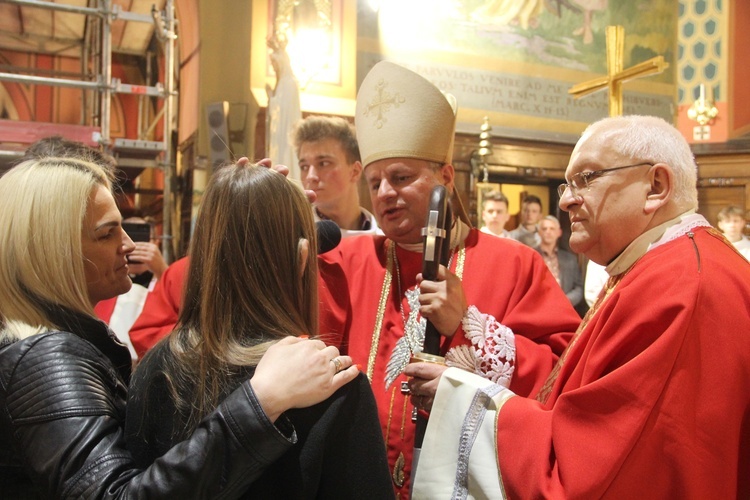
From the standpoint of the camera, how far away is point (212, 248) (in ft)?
4.23

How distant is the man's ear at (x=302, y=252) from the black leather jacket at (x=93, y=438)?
26 centimetres

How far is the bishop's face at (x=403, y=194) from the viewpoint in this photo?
2314 mm

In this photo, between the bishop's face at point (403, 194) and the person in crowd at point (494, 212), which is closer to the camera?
the bishop's face at point (403, 194)

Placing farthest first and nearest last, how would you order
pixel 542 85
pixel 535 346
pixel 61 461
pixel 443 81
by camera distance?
pixel 542 85
pixel 443 81
pixel 535 346
pixel 61 461

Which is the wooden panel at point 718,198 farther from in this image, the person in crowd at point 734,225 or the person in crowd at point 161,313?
the person in crowd at point 161,313

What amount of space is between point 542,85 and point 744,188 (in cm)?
271

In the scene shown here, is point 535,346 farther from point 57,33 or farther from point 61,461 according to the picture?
point 57,33

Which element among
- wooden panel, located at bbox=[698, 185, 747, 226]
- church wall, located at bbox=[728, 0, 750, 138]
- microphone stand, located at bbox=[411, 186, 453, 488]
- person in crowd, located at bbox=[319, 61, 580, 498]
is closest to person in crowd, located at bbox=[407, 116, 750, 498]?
microphone stand, located at bbox=[411, 186, 453, 488]

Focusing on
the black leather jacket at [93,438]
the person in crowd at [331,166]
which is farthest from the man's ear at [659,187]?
the person in crowd at [331,166]

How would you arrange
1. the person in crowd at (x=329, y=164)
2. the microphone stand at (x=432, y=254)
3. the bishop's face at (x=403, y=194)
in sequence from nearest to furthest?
1. the microphone stand at (x=432, y=254)
2. the bishop's face at (x=403, y=194)
3. the person in crowd at (x=329, y=164)

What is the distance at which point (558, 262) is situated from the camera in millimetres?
6117

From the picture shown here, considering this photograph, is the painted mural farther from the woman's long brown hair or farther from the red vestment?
the woman's long brown hair

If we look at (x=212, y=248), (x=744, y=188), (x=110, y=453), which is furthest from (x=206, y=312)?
(x=744, y=188)

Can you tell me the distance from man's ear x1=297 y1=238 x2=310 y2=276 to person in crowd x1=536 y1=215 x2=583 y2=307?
487 cm
